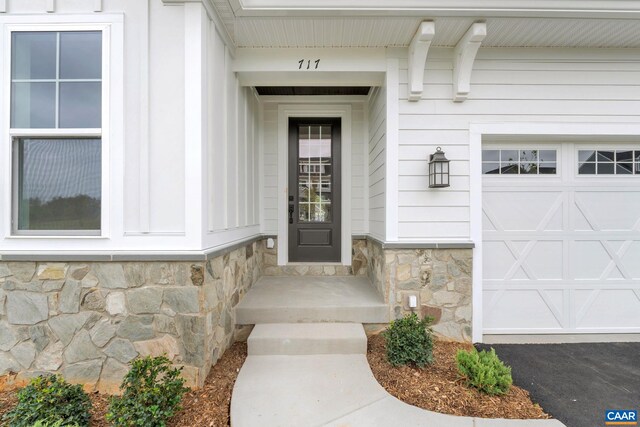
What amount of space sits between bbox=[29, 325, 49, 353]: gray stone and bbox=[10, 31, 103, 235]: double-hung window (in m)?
0.72

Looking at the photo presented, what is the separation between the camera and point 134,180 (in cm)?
224

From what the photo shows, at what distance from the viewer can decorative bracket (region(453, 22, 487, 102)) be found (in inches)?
101

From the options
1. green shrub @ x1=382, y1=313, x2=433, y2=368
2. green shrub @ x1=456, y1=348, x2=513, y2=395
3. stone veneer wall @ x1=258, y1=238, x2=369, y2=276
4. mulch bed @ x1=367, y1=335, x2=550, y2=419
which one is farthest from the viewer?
stone veneer wall @ x1=258, y1=238, x2=369, y2=276

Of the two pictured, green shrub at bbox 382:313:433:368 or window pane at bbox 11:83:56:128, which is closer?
window pane at bbox 11:83:56:128

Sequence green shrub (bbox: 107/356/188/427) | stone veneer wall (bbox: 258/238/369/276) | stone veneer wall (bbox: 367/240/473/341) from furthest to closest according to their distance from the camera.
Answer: stone veneer wall (bbox: 258/238/369/276), stone veneer wall (bbox: 367/240/473/341), green shrub (bbox: 107/356/188/427)

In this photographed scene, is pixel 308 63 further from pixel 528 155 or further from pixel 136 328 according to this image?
pixel 136 328

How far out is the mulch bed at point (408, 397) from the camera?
1.91 m

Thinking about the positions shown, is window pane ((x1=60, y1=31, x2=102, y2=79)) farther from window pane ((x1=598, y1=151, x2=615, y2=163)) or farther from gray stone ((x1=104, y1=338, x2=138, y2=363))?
window pane ((x1=598, y1=151, x2=615, y2=163))

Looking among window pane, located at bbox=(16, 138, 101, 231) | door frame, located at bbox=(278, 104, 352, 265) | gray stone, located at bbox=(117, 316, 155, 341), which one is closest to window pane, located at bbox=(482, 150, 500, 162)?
door frame, located at bbox=(278, 104, 352, 265)

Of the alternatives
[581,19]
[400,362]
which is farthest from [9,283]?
[581,19]

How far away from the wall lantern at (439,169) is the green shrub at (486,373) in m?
1.45

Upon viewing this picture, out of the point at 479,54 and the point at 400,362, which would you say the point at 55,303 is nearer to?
the point at 400,362

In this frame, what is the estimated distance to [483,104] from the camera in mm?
2955

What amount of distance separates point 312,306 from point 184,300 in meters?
1.16
